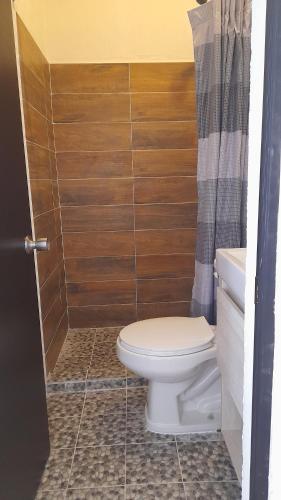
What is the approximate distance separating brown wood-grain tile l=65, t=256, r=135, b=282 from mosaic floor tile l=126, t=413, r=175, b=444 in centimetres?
114

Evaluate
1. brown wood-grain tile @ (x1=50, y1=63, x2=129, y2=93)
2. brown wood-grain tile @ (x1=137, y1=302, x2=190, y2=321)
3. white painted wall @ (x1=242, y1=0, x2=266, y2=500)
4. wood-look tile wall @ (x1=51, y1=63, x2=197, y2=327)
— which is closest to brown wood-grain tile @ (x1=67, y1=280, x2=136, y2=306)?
wood-look tile wall @ (x1=51, y1=63, x2=197, y2=327)

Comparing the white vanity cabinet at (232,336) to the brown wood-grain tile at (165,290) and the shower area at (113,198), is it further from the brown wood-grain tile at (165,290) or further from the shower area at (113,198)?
the brown wood-grain tile at (165,290)

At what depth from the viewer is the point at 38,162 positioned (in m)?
2.00

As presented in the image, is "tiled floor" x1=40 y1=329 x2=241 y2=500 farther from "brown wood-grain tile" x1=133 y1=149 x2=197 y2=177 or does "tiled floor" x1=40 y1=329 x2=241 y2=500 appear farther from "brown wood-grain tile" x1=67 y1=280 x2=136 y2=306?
"brown wood-grain tile" x1=133 y1=149 x2=197 y2=177

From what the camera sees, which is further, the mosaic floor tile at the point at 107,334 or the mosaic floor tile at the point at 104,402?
the mosaic floor tile at the point at 107,334

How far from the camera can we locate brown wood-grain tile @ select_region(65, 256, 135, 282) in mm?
2670

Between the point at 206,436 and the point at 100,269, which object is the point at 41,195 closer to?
the point at 100,269

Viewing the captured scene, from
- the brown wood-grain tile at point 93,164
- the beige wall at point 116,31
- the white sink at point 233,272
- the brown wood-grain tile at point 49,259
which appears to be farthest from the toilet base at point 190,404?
the beige wall at point 116,31

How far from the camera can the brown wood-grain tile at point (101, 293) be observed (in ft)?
8.88

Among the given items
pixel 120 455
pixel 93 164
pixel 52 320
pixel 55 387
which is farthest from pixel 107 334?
pixel 93 164

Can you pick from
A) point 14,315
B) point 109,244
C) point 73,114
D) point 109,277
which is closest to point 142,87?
point 73,114

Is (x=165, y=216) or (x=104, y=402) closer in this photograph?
(x=104, y=402)

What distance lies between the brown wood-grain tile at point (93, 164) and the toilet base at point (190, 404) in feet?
4.92

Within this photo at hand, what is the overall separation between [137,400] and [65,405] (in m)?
0.39
